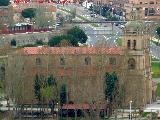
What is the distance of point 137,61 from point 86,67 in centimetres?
283

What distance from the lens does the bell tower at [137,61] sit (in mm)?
46781

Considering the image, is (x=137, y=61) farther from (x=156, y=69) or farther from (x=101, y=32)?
(x=101, y=32)

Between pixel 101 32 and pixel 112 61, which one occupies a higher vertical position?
pixel 112 61

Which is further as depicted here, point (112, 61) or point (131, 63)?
point (131, 63)

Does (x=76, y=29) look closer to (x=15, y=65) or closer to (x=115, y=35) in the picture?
(x=115, y=35)

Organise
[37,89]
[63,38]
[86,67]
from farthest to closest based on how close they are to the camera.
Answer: [63,38] → [86,67] → [37,89]

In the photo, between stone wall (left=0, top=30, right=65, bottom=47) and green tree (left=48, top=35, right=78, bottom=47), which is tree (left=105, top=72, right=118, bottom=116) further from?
stone wall (left=0, top=30, right=65, bottom=47)

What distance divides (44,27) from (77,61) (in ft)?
110

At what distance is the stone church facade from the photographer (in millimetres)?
46156

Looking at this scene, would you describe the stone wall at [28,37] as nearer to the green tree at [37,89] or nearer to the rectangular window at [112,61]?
the rectangular window at [112,61]

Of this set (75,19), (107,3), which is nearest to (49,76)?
(75,19)

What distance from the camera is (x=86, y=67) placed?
47.7 metres

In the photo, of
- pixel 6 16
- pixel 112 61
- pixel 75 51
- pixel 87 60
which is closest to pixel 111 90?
pixel 112 61

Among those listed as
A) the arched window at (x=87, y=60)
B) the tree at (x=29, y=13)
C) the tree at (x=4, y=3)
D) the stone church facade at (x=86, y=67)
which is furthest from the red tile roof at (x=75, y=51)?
the tree at (x=4, y=3)
